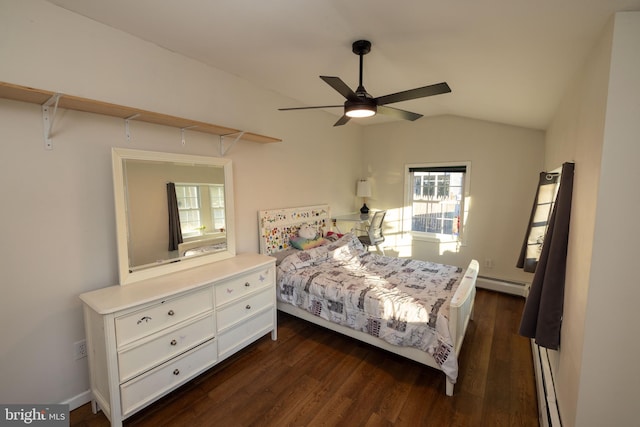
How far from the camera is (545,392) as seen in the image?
180 centimetres

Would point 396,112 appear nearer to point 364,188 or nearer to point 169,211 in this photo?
point 169,211

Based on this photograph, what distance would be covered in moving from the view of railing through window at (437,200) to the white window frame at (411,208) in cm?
5

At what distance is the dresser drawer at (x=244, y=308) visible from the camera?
7.32 feet

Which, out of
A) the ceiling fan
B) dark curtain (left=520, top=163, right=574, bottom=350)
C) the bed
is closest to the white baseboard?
the bed

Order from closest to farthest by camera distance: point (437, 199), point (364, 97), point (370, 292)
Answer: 1. point (364, 97)
2. point (370, 292)
3. point (437, 199)

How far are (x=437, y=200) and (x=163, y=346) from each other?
4.14 meters

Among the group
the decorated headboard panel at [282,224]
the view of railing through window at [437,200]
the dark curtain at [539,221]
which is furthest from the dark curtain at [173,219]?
the view of railing through window at [437,200]

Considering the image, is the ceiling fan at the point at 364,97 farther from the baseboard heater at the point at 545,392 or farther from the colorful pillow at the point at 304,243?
the baseboard heater at the point at 545,392

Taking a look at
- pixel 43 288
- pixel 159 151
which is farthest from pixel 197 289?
pixel 159 151

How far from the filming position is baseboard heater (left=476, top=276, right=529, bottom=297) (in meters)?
3.76

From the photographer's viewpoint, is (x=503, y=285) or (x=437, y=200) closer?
(x=503, y=285)

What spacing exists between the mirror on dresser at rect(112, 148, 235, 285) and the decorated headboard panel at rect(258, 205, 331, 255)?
19.0 inches

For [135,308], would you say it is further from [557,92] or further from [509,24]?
[557,92]

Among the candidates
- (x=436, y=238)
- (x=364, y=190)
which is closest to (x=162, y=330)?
→ (x=364, y=190)
